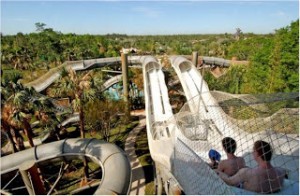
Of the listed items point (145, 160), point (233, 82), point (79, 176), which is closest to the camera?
point (79, 176)

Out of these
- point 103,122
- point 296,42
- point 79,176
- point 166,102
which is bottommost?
point 79,176

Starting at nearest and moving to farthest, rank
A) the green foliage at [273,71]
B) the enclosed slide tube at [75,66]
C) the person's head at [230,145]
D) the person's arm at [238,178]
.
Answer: the person's arm at [238,178] → the person's head at [230,145] → the green foliage at [273,71] → the enclosed slide tube at [75,66]

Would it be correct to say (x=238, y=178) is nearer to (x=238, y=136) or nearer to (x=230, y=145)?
(x=230, y=145)

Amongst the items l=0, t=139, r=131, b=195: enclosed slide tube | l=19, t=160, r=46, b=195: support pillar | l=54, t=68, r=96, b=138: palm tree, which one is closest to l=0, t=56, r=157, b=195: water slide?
l=0, t=139, r=131, b=195: enclosed slide tube

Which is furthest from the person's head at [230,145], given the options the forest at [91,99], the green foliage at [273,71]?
the green foliage at [273,71]

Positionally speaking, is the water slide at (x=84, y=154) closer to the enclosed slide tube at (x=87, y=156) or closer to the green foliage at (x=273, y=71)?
the enclosed slide tube at (x=87, y=156)

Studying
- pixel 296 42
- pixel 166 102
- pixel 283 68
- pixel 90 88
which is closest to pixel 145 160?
pixel 166 102

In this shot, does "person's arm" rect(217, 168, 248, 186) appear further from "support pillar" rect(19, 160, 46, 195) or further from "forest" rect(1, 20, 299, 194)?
"forest" rect(1, 20, 299, 194)

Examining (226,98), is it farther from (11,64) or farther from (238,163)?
(11,64)
